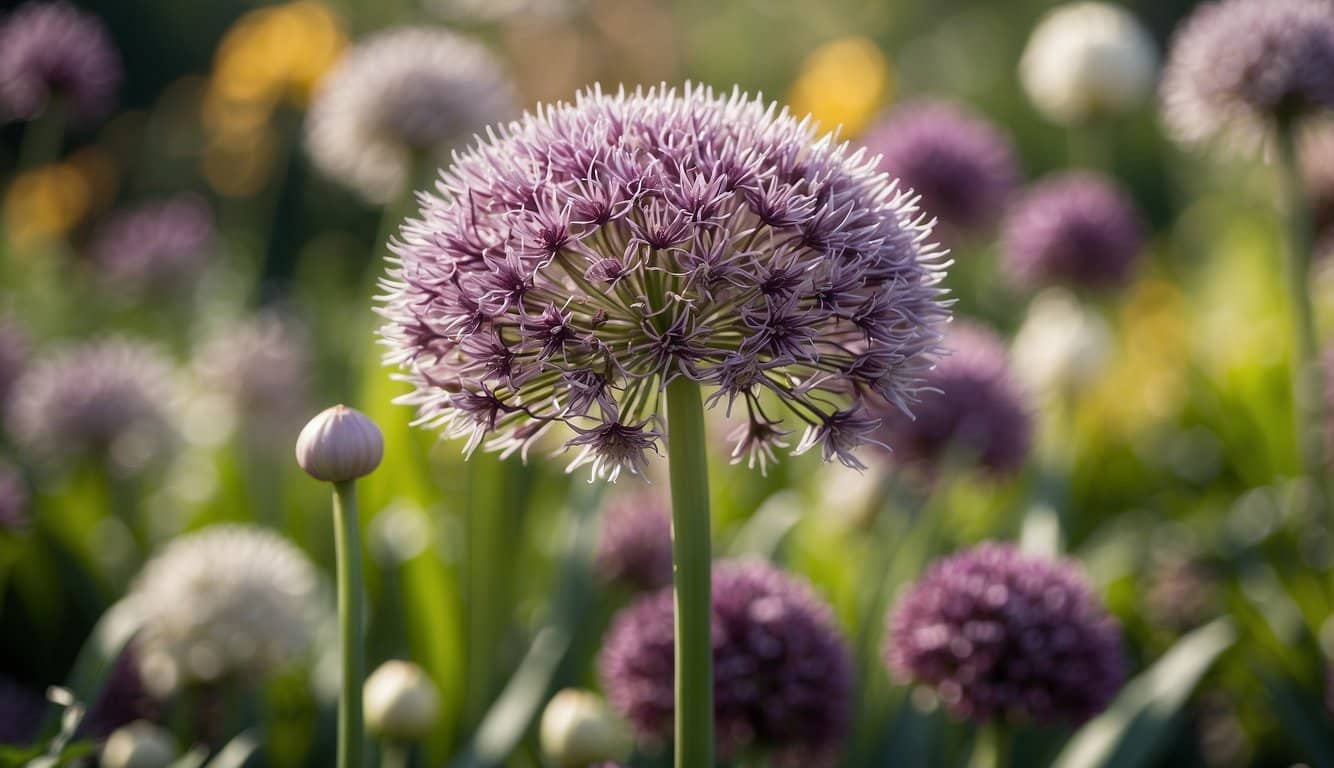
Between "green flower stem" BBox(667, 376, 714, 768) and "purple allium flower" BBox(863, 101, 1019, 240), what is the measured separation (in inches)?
91.1

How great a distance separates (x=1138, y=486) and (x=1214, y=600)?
2.97 feet

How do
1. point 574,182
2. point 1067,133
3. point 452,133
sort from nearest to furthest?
1. point 574,182
2. point 452,133
3. point 1067,133

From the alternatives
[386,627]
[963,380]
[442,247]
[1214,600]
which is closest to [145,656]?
[386,627]

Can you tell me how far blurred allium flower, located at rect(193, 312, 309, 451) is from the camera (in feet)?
11.8

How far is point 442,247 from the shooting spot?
56.3 inches

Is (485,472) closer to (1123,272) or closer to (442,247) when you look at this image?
(442,247)

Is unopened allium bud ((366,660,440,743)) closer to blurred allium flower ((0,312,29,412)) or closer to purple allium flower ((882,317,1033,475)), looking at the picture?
Result: purple allium flower ((882,317,1033,475))

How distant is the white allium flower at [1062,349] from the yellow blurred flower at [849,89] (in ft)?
4.54

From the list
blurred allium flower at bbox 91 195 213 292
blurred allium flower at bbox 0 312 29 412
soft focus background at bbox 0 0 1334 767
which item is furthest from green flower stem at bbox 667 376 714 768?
blurred allium flower at bbox 91 195 213 292

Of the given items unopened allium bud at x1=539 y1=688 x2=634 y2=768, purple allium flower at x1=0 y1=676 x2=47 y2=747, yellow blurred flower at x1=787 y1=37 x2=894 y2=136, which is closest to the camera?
unopened allium bud at x1=539 y1=688 x2=634 y2=768

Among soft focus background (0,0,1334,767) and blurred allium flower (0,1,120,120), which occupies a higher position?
blurred allium flower (0,1,120,120)

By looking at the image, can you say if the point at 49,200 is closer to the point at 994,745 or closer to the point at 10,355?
the point at 10,355

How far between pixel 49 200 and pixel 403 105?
384 centimetres

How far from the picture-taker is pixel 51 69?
3.53 meters
